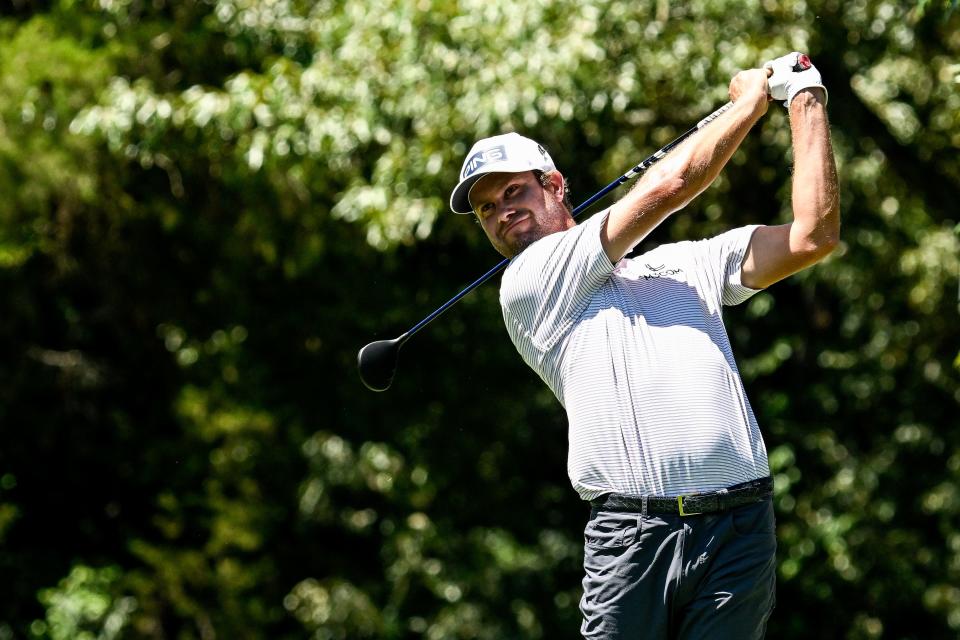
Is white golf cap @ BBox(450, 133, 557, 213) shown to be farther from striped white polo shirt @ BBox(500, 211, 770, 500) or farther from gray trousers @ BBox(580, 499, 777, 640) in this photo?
gray trousers @ BBox(580, 499, 777, 640)

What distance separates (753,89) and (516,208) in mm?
570

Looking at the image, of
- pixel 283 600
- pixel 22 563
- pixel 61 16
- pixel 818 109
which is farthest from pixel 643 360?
pixel 22 563

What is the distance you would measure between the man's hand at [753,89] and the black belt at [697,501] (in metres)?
0.72

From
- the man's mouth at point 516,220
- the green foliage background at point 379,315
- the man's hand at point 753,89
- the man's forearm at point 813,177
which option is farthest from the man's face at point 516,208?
the green foliage background at point 379,315

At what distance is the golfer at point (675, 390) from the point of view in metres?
2.79

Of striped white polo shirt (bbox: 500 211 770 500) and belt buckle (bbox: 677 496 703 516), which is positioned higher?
striped white polo shirt (bbox: 500 211 770 500)

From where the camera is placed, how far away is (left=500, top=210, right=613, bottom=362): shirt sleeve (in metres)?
2.92

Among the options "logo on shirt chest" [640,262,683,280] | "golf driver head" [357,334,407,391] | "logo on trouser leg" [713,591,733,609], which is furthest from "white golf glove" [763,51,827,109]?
"golf driver head" [357,334,407,391]

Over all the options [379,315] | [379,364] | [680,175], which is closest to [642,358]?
[680,175]

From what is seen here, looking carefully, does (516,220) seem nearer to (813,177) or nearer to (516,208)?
(516,208)

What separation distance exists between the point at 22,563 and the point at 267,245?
313cm

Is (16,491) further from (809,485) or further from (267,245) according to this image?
(809,485)

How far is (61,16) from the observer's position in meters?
8.97

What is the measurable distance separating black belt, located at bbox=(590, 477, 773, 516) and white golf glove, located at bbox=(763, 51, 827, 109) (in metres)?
0.74
